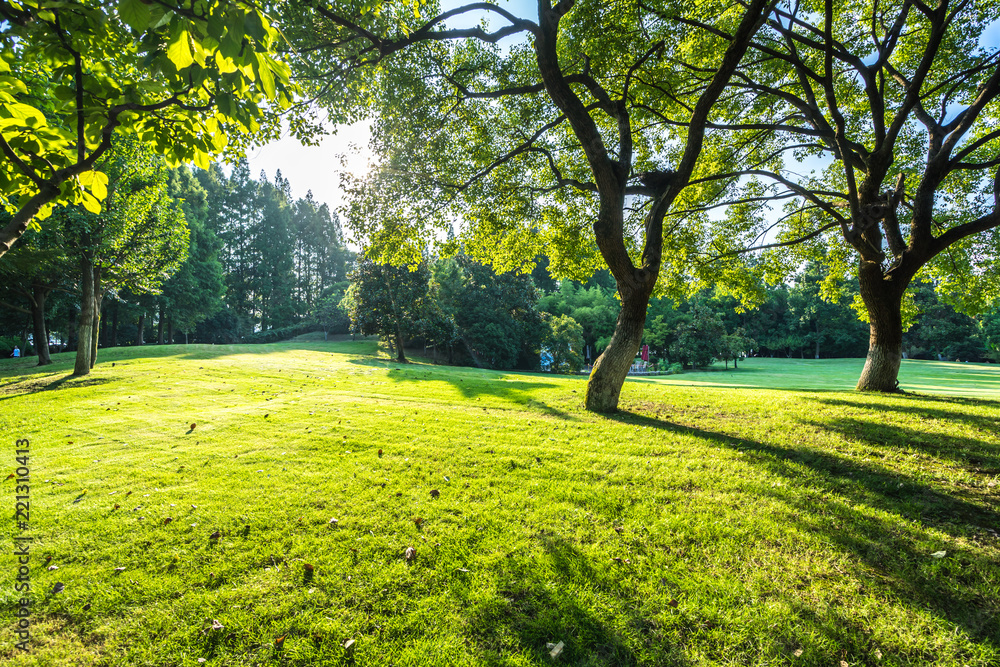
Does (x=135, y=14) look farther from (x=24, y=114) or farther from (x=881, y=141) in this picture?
(x=881, y=141)

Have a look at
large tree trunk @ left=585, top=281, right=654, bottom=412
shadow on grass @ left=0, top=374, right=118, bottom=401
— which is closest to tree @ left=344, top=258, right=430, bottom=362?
shadow on grass @ left=0, top=374, right=118, bottom=401

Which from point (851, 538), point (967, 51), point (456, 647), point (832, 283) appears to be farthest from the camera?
point (832, 283)

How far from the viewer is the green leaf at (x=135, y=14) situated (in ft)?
6.34

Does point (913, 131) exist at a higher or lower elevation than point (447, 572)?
higher

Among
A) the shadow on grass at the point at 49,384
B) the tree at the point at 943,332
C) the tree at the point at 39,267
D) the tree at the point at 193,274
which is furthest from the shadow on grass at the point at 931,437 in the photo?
the tree at the point at 943,332

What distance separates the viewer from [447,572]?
9.86 feet

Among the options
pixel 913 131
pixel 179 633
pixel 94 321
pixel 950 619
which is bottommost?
pixel 179 633

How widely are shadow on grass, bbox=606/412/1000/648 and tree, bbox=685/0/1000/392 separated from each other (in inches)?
263

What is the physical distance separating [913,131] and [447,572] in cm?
1722

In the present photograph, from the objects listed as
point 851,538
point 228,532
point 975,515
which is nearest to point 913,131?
point 975,515

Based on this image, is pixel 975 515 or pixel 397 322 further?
pixel 397 322

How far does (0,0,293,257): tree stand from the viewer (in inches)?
79.8

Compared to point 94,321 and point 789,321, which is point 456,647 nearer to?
point 94,321

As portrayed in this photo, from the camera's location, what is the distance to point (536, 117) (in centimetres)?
1048
